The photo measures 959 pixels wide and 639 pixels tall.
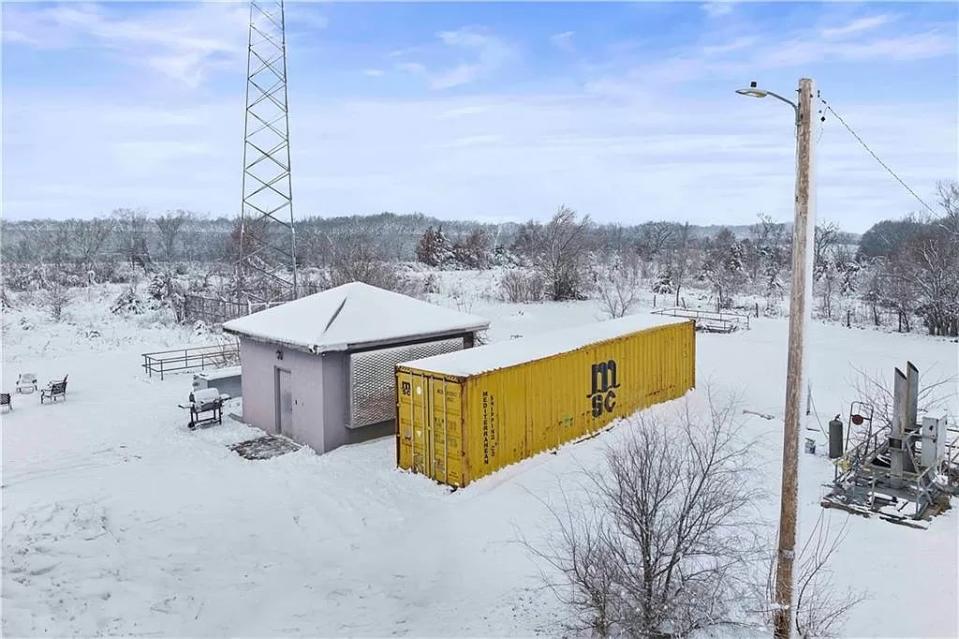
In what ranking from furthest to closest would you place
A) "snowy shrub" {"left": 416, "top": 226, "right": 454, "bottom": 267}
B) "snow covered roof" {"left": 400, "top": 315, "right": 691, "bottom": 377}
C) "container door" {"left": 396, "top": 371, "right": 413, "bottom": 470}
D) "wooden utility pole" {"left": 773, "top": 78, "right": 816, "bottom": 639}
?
"snowy shrub" {"left": 416, "top": 226, "right": 454, "bottom": 267}
"container door" {"left": 396, "top": 371, "right": 413, "bottom": 470}
"snow covered roof" {"left": 400, "top": 315, "right": 691, "bottom": 377}
"wooden utility pole" {"left": 773, "top": 78, "right": 816, "bottom": 639}

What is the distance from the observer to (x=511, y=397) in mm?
12703

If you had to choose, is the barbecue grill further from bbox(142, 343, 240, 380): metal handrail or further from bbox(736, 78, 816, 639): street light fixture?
bbox(736, 78, 816, 639): street light fixture

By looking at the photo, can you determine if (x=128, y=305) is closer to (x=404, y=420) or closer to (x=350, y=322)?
(x=350, y=322)

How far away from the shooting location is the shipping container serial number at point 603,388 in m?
14.9

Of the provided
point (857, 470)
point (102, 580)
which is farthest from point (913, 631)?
point (102, 580)

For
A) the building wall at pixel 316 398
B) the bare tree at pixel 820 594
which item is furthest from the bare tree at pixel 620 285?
the bare tree at pixel 820 594

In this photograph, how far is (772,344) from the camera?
27.4 meters

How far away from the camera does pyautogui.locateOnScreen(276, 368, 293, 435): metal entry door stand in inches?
585

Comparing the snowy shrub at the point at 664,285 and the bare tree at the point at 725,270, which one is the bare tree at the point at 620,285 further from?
the bare tree at the point at 725,270

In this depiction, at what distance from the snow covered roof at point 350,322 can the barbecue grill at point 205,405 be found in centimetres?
161

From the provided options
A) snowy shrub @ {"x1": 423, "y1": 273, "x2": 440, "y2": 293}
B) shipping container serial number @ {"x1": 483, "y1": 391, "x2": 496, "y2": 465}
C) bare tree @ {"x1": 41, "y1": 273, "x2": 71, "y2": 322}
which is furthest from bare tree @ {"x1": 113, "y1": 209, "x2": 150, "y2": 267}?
shipping container serial number @ {"x1": 483, "y1": 391, "x2": 496, "y2": 465}

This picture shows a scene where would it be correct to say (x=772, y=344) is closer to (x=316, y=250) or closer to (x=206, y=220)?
(x=316, y=250)

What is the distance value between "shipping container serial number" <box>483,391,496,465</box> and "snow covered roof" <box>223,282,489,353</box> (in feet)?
10.5

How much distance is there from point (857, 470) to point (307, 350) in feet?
34.7
